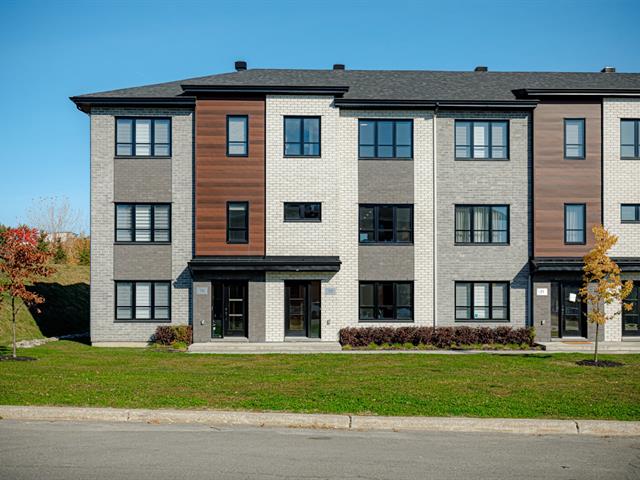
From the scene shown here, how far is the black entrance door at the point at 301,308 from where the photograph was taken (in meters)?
24.0

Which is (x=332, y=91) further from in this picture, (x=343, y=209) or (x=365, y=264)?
(x=365, y=264)

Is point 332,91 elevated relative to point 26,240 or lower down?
elevated

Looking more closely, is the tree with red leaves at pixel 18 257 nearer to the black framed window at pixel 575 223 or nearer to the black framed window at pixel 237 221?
the black framed window at pixel 237 221

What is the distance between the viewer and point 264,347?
22.2 meters

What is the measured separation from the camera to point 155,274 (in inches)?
945

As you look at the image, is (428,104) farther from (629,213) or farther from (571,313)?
(571,313)

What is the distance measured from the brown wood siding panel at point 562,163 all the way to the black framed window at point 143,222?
14.0 meters

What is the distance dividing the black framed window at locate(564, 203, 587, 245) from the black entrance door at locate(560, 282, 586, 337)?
1.71 metres

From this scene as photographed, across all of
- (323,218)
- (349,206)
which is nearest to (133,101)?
(323,218)

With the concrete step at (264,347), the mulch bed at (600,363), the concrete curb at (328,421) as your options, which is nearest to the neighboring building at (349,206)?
the concrete step at (264,347)

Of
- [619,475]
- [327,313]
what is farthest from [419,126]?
[619,475]

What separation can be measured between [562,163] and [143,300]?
1661cm

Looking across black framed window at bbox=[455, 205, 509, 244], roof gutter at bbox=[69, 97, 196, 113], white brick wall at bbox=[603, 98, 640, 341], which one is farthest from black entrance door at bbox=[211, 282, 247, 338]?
white brick wall at bbox=[603, 98, 640, 341]

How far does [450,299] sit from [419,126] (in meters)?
6.65
